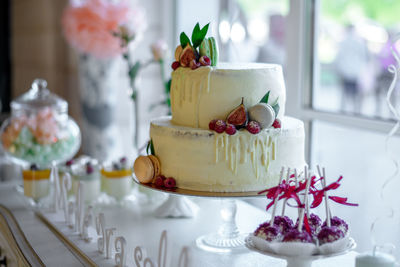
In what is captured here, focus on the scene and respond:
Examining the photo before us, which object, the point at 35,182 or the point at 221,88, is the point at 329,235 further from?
the point at 35,182

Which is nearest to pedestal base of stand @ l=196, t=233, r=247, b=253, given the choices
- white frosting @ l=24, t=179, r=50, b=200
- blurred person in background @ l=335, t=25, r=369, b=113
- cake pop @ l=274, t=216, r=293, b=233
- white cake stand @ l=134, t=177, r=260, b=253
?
white cake stand @ l=134, t=177, r=260, b=253

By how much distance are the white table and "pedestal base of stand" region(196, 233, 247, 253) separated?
0.03m

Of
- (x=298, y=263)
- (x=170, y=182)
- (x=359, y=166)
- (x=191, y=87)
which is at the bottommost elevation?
(x=359, y=166)

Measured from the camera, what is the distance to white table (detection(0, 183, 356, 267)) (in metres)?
1.43

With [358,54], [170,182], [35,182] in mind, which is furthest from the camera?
[358,54]

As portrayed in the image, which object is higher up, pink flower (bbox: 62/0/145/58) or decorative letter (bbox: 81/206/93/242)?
pink flower (bbox: 62/0/145/58)

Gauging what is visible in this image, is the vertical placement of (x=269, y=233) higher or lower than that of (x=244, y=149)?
lower

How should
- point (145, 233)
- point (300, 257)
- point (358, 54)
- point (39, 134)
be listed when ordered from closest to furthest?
point (300, 257) < point (145, 233) < point (39, 134) < point (358, 54)

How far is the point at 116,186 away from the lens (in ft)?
6.44

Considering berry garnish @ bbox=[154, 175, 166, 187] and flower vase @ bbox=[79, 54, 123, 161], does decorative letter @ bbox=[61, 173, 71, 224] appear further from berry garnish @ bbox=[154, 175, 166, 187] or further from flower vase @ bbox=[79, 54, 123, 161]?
flower vase @ bbox=[79, 54, 123, 161]

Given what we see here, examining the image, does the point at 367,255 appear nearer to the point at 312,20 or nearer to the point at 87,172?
the point at 87,172

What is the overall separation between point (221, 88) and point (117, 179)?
724 millimetres

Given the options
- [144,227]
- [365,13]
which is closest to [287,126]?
[144,227]

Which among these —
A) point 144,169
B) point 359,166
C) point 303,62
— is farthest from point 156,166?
point 359,166
